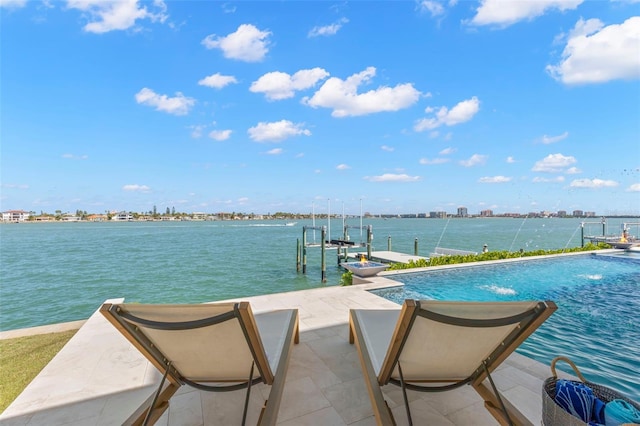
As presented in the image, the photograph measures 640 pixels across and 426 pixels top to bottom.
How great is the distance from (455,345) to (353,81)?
Result: 12290 millimetres

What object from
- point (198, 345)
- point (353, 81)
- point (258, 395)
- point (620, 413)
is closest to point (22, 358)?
point (258, 395)

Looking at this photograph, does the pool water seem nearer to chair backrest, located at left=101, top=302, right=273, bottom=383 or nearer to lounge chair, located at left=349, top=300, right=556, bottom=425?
lounge chair, located at left=349, top=300, right=556, bottom=425

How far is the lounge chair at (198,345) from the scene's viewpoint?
1.59 metres

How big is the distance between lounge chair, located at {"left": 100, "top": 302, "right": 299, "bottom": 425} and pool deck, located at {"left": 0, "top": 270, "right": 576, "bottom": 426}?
14.5 inches

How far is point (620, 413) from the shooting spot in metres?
1.37

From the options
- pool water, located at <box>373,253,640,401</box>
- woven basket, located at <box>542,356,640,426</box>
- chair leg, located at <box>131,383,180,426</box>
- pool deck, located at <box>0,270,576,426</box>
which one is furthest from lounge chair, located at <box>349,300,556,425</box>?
pool water, located at <box>373,253,640,401</box>

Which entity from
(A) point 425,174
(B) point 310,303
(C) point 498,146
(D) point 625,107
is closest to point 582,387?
(B) point 310,303

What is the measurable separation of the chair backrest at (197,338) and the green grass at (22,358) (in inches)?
76.1

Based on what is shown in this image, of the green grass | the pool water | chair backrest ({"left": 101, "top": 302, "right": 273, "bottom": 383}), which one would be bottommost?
the pool water

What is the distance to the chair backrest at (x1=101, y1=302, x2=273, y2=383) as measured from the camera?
5.22 ft

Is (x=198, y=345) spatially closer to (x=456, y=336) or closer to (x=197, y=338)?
(x=197, y=338)

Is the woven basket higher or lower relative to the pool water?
higher

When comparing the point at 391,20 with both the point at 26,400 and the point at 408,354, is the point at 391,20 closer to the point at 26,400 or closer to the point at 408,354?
the point at 408,354

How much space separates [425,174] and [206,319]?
100 ft
